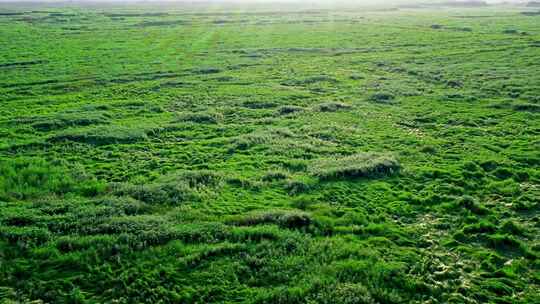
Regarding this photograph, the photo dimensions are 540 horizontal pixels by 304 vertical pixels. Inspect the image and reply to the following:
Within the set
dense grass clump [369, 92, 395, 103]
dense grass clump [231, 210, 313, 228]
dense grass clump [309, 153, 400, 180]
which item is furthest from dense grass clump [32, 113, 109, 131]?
dense grass clump [369, 92, 395, 103]

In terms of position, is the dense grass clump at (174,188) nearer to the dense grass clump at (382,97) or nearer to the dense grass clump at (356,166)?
the dense grass clump at (356,166)

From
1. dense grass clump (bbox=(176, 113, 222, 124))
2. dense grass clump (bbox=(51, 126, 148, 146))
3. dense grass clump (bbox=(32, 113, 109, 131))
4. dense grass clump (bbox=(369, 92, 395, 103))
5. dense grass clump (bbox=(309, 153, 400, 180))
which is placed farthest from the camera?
dense grass clump (bbox=(369, 92, 395, 103))

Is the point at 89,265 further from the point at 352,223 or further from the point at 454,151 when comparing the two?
the point at 454,151

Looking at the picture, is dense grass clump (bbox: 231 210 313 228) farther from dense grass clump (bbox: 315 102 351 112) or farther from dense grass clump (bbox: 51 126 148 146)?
dense grass clump (bbox: 315 102 351 112)

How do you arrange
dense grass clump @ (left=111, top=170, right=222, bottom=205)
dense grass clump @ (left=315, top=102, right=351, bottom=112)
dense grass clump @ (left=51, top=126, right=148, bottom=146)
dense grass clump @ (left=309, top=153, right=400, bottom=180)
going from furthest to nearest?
1. dense grass clump @ (left=315, top=102, right=351, bottom=112)
2. dense grass clump @ (left=51, top=126, right=148, bottom=146)
3. dense grass clump @ (left=309, top=153, right=400, bottom=180)
4. dense grass clump @ (left=111, top=170, right=222, bottom=205)

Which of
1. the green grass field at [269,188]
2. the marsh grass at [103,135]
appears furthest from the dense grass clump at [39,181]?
the marsh grass at [103,135]

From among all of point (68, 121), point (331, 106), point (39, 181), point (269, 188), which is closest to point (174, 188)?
point (269, 188)
